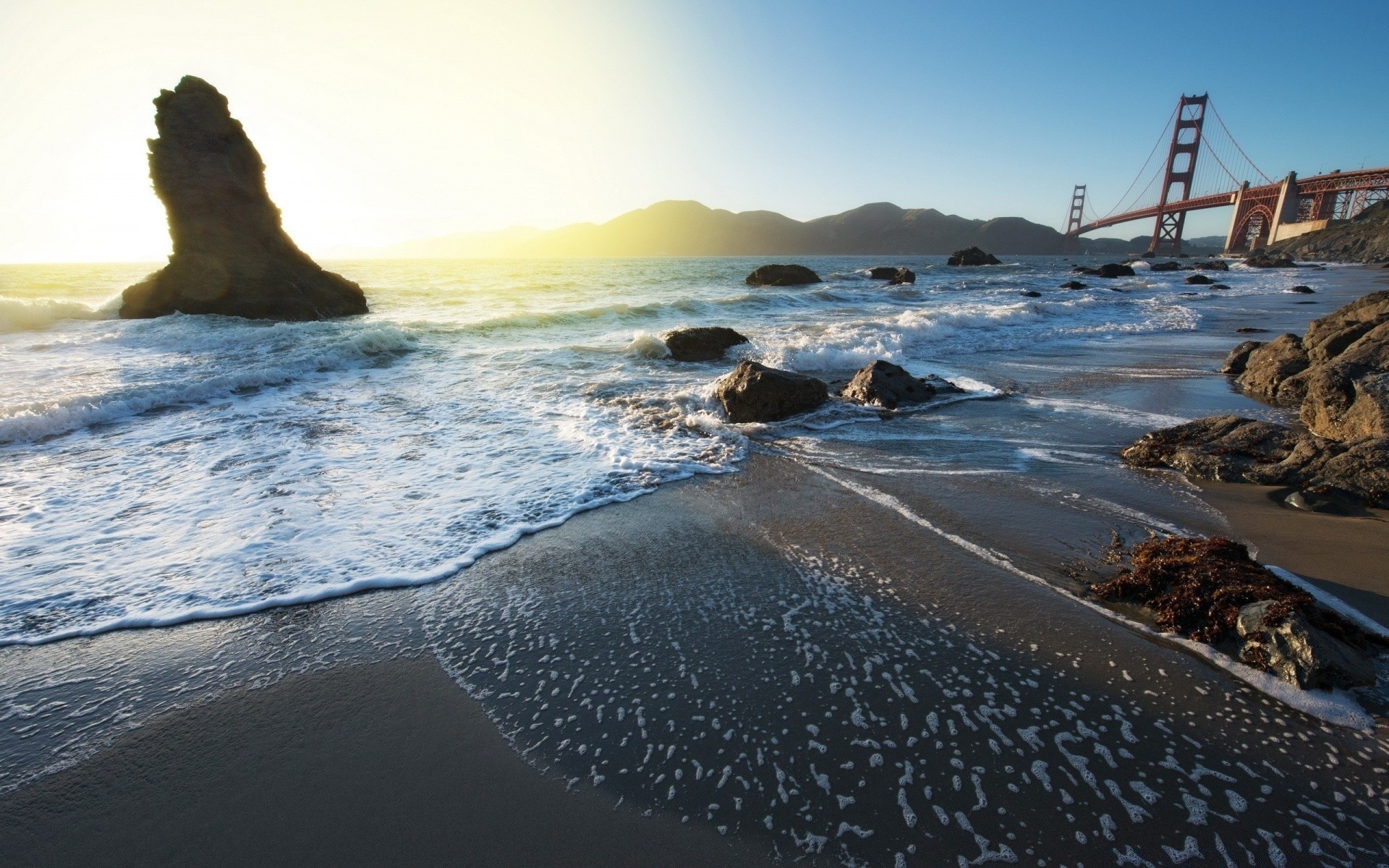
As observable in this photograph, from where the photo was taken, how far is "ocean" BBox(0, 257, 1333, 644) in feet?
11.9

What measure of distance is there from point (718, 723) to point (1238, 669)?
231 cm

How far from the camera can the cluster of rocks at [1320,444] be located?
4.03 metres

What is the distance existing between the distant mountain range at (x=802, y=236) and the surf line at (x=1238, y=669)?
131 m

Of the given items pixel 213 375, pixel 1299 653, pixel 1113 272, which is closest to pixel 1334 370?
pixel 1299 653

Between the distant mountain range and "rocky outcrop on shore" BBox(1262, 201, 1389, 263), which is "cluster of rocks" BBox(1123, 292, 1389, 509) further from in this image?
the distant mountain range

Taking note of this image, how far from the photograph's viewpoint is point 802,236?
142125mm

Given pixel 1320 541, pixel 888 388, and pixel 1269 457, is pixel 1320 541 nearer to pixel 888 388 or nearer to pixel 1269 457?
pixel 1269 457

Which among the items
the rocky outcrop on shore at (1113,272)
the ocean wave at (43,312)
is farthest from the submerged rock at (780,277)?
the ocean wave at (43,312)

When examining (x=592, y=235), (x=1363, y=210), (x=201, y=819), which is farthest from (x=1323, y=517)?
(x=592, y=235)

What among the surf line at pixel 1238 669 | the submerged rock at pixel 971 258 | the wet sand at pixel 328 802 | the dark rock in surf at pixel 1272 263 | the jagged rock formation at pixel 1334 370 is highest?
the submerged rock at pixel 971 258

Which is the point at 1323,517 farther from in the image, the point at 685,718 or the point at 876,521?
the point at 685,718

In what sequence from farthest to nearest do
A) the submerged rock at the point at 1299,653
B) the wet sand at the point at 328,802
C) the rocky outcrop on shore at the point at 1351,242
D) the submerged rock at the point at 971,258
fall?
1. the submerged rock at the point at 971,258
2. the rocky outcrop on shore at the point at 1351,242
3. the submerged rock at the point at 1299,653
4. the wet sand at the point at 328,802

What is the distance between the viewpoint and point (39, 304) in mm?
16141

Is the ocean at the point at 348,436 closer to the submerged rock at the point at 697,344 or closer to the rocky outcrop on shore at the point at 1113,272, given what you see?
the submerged rock at the point at 697,344
